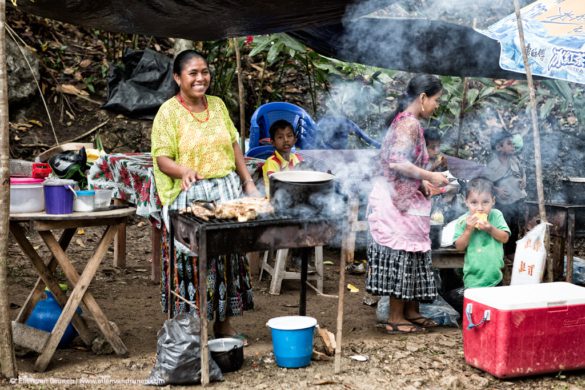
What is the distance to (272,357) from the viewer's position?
4.56m

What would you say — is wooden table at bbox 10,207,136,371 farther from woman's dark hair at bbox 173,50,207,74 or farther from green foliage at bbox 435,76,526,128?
green foliage at bbox 435,76,526,128

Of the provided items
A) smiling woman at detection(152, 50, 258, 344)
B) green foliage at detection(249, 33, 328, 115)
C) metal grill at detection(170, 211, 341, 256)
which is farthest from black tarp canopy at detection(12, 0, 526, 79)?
metal grill at detection(170, 211, 341, 256)

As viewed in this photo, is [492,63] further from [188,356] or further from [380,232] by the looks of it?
[188,356]

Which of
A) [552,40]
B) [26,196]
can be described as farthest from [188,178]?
[552,40]

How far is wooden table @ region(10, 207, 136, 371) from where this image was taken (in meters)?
4.17

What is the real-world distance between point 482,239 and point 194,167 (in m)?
2.32

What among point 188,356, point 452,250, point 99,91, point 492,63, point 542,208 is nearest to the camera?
point 188,356

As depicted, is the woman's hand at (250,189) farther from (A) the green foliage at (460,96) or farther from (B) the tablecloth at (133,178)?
(A) the green foliage at (460,96)

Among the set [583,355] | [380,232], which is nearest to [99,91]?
[380,232]

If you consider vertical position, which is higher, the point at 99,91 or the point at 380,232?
the point at 99,91

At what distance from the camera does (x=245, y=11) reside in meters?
5.07

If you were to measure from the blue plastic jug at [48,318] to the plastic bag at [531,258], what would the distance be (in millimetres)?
3269

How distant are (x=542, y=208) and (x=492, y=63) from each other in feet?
6.45

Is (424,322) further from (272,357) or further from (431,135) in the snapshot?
(431,135)
